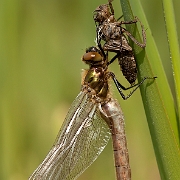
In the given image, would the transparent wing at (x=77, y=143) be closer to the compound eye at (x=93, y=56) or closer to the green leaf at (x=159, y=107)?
the compound eye at (x=93, y=56)

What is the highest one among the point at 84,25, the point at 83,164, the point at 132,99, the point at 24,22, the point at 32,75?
the point at 24,22

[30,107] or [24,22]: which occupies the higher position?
[24,22]

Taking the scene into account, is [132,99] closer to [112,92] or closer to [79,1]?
[112,92]

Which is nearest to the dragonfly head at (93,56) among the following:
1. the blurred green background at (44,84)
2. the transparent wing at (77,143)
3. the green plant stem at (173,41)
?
the transparent wing at (77,143)

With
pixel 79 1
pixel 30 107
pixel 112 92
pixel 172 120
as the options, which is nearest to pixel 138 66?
pixel 172 120

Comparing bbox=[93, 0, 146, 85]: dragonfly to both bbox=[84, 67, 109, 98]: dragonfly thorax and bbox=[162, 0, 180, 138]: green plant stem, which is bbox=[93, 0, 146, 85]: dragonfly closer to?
bbox=[84, 67, 109, 98]: dragonfly thorax

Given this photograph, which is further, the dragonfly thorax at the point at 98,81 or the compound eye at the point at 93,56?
the dragonfly thorax at the point at 98,81
